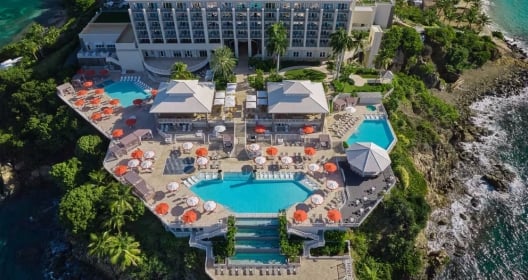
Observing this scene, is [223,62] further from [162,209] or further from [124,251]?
[124,251]

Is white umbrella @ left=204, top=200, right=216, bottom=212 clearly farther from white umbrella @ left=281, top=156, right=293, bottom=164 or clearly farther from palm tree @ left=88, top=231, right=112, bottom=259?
palm tree @ left=88, top=231, right=112, bottom=259

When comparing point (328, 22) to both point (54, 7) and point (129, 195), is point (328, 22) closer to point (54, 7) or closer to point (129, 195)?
point (129, 195)

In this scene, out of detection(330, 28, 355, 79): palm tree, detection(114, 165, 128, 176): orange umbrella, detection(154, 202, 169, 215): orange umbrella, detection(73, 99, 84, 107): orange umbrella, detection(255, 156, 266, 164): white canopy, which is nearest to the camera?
detection(154, 202, 169, 215): orange umbrella

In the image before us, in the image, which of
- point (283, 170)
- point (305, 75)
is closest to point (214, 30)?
point (305, 75)

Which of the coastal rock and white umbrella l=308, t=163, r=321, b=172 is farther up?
white umbrella l=308, t=163, r=321, b=172

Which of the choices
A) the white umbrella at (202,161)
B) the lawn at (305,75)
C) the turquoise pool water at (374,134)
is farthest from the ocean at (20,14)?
the turquoise pool water at (374,134)

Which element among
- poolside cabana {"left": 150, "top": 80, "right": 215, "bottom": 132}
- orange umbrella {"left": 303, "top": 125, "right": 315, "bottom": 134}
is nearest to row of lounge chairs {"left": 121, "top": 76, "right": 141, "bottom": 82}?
poolside cabana {"left": 150, "top": 80, "right": 215, "bottom": 132}
